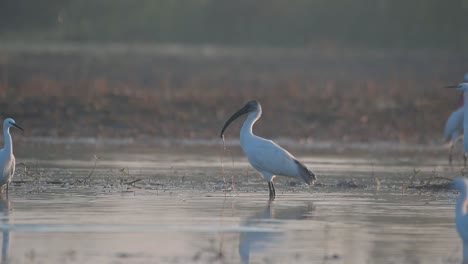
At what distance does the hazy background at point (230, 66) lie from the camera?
911 inches

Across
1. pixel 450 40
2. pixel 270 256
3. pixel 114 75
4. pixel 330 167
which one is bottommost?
pixel 270 256

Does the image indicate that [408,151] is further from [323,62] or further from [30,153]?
[323,62]

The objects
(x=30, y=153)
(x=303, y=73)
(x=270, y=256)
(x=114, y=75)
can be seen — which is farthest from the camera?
(x=303, y=73)

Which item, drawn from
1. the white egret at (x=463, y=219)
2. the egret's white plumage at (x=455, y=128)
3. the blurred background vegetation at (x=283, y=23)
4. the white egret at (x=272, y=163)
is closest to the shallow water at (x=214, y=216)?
the white egret at (x=463, y=219)

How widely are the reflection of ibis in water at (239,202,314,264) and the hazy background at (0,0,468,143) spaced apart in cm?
1026

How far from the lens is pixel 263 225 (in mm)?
10648

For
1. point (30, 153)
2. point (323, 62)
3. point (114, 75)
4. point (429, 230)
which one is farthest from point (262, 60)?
point (429, 230)

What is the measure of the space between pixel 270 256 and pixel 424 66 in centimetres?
3389

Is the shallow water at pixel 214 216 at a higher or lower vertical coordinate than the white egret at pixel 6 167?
lower

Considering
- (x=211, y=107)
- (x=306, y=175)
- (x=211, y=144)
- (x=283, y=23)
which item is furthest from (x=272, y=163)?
(x=283, y=23)

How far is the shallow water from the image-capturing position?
9.13m

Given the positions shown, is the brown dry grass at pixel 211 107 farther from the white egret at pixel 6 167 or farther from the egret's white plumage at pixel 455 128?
the white egret at pixel 6 167

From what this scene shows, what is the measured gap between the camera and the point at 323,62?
41.2 metres

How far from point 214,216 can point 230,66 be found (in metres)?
28.3
